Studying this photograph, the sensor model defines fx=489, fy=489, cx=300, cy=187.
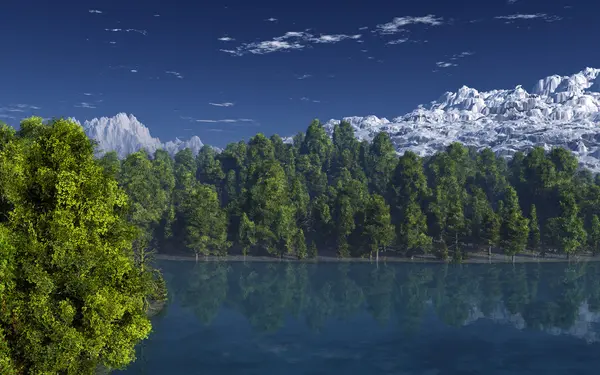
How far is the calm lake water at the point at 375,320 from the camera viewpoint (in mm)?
52469

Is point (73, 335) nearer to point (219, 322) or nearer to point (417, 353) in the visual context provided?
point (417, 353)

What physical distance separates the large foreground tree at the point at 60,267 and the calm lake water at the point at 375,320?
20980mm

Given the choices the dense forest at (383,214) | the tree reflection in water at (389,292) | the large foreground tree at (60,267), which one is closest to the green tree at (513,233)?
the dense forest at (383,214)

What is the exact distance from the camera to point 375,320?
71.9 m

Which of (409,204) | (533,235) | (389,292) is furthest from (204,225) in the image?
(533,235)

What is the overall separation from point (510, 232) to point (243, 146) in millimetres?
93594

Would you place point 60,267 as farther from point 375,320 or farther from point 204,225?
point 204,225

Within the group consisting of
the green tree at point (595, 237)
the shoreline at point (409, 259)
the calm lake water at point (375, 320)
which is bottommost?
the calm lake water at point (375, 320)

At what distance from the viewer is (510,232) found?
110500mm

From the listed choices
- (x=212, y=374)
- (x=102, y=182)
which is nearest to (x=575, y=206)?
(x=212, y=374)

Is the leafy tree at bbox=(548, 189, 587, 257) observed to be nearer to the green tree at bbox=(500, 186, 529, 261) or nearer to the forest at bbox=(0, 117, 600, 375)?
the forest at bbox=(0, 117, 600, 375)

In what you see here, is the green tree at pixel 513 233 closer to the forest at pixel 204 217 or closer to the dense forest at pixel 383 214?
the dense forest at pixel 383 214

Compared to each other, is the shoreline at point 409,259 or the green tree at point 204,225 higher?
the green tree at point 204,225

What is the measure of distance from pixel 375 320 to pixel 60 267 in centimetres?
5198
